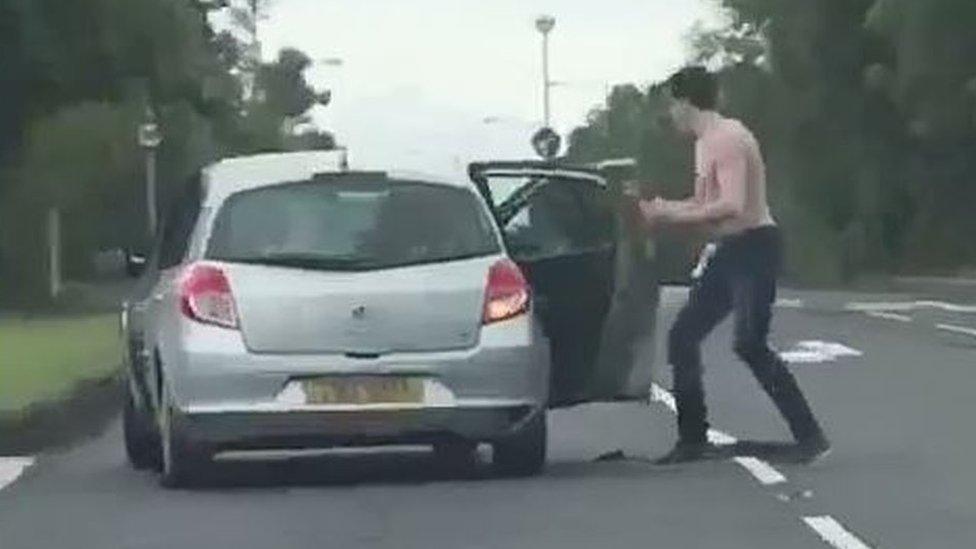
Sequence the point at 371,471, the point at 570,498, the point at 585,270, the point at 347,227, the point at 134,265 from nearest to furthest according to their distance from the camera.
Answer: the point at 570,498 < the point at 347,227 < the point at 585,270 < the point at 371,471 < the point at 134,265

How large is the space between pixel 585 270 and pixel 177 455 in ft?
8.11

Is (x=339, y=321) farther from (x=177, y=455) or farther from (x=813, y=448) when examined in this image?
(x=813, y=448)

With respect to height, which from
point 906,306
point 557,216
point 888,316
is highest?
point 557,216

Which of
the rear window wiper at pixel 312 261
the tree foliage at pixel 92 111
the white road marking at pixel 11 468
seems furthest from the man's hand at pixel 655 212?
the tree foliage at pixel 92 111

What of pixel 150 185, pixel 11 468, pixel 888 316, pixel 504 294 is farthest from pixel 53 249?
pixel 504 294

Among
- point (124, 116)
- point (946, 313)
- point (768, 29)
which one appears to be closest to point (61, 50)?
point (124, 116)

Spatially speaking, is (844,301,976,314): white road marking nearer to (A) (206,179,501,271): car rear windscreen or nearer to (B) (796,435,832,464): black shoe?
(B) (796,435,832,464): black shoe

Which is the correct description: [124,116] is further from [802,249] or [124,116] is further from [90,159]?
[802,249]

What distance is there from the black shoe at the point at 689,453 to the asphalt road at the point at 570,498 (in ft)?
0.38

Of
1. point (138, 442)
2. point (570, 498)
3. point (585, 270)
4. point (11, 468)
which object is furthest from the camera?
point (11, 468)

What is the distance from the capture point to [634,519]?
1455cm

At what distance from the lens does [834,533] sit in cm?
1380

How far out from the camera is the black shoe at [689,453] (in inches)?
685

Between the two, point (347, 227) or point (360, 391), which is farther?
point (347, 227)
